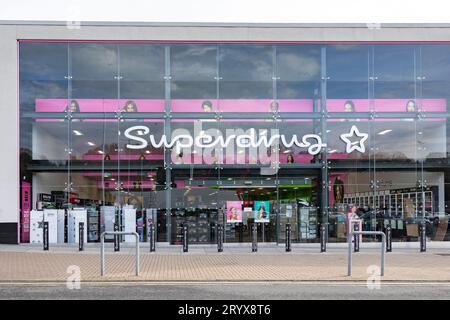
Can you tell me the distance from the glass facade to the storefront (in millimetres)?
38

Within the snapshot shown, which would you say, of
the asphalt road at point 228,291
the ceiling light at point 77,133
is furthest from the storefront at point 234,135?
the asphalt road at point 228,291

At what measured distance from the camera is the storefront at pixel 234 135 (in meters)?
21.6

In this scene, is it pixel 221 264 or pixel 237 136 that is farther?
pixel 237 136

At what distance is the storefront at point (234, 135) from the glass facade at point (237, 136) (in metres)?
0.04

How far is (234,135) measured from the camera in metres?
22.0

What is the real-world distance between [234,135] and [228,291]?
11645 mm

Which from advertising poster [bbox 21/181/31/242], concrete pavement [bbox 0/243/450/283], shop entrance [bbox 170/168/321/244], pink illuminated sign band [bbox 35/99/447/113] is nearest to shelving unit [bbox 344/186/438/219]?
shop entrance [bbox 170/168/321/244]

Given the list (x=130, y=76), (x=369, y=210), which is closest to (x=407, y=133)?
(x=369, y=210)

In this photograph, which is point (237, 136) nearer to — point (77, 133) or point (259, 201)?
point (259, 201)

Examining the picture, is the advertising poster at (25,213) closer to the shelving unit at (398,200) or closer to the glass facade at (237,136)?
the glass facade at (237,136)

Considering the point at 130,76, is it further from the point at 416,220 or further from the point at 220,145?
the point at 416,220

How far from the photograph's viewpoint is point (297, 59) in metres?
22.0

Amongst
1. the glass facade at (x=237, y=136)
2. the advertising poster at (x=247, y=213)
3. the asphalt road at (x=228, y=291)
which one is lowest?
the asphalt road at (x=228, y=291)

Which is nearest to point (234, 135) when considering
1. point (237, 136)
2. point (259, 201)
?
point (237, 136)
